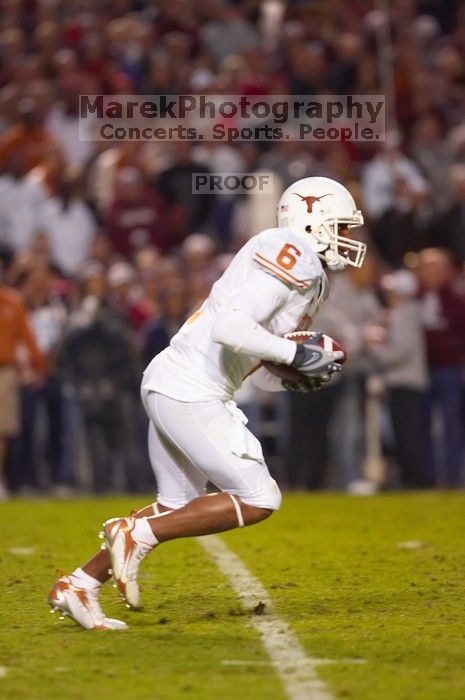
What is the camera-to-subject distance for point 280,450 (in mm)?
11859

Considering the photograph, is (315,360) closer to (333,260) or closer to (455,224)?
(333,260)

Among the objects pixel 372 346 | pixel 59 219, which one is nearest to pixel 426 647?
pixel 372 346

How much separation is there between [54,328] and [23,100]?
2622mm

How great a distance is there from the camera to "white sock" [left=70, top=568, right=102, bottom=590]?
5148mm

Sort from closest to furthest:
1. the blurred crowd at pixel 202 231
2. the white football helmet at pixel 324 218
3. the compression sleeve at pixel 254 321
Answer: the compression sleeve at pixel 254 321, the white football helmet at pixel 324 218, the blurred crowd at pixel 202 231

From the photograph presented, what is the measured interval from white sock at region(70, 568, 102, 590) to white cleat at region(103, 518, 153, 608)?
0.10 meters

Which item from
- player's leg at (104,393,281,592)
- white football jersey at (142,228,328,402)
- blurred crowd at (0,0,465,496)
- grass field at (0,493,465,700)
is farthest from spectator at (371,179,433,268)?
player's leg at (104,393,281,592)

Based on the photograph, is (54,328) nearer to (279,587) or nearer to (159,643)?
(279,587)

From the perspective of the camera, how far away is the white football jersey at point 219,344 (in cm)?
504

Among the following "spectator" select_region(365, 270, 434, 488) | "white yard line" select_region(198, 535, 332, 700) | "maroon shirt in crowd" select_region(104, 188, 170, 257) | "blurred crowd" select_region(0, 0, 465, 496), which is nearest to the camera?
"white yard line" select_region(198, 535, 332, 700)

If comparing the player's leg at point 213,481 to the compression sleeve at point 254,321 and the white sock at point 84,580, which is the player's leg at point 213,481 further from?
the compression sleeve at point 254,321

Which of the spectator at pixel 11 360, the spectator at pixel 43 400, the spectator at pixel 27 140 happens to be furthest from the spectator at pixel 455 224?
the spectator at pixel 11 360

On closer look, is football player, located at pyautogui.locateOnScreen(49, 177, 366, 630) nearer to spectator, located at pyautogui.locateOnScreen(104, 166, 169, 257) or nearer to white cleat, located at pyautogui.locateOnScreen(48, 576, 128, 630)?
white cleat, located at pyautogui.locateOnScreen(48, 576, 128, 630)

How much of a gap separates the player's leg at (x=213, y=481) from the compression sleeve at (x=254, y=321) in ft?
1.07
